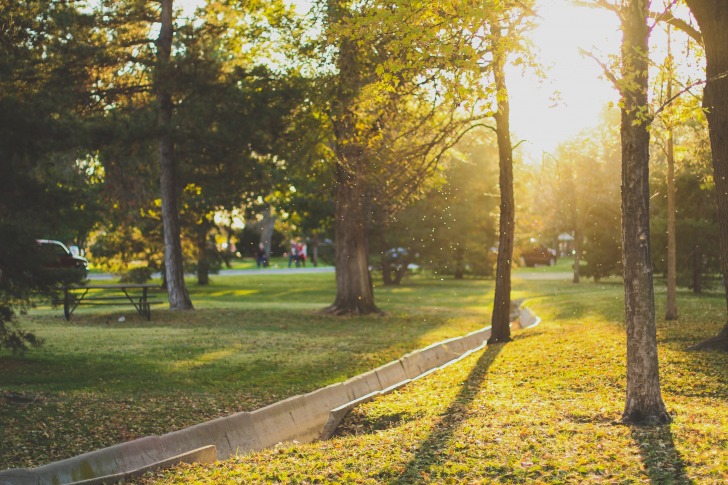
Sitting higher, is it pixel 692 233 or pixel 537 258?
pixel 692 233

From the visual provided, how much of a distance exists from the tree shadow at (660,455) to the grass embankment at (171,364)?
5.39 m

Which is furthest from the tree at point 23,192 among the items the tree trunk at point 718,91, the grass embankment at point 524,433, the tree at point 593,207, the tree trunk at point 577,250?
the tree trunk at point 577,250

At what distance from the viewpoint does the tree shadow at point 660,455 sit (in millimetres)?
7691

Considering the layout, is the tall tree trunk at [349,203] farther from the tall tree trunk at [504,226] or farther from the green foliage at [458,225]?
the green foliage at [458,225]

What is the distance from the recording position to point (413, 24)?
1067 cm

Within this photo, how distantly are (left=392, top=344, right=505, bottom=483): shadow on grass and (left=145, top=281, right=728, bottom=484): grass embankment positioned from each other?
0.01m

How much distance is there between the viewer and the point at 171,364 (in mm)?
16094

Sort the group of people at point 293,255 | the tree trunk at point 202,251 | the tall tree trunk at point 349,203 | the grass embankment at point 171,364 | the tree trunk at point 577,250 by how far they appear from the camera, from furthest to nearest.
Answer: the group of people at point 293,255 → the tree trunk at point 202,251 → the tree trunk at point 577,250 → the tall tree trunk at point 349,203 → the grass embankment at point 171,364

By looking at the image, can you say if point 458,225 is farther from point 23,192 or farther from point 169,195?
point 23,192

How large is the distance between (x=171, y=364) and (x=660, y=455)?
974cm

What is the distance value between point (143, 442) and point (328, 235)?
3676 centimetres

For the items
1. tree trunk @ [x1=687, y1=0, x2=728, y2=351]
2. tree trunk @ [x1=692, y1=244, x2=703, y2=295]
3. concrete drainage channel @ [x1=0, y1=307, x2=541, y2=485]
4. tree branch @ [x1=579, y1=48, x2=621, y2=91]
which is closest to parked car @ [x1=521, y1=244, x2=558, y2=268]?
tree trunk @ [x1=692, y1=244, x2=703, y2=295]

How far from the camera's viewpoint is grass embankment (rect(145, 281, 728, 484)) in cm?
802

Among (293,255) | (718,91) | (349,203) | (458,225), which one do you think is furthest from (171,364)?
(293,255)
